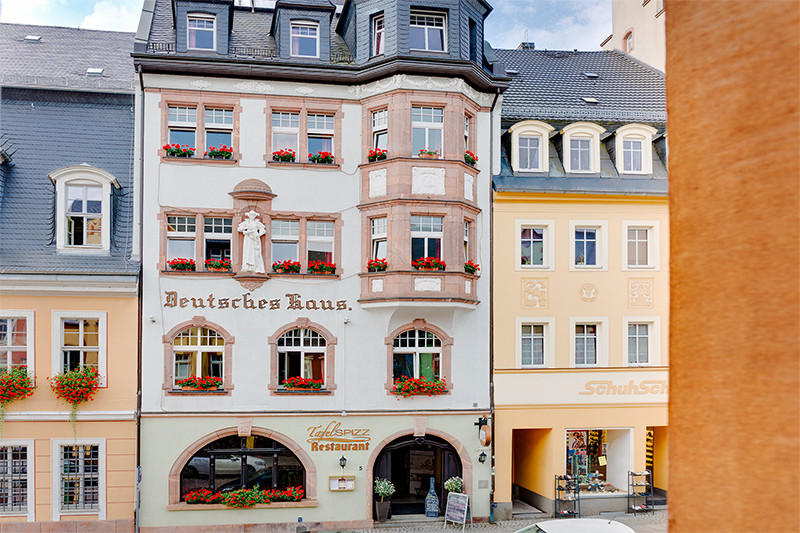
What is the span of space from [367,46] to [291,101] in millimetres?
2344

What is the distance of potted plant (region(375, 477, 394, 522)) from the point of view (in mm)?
16406

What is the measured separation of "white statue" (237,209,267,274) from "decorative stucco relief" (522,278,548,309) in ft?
21.7

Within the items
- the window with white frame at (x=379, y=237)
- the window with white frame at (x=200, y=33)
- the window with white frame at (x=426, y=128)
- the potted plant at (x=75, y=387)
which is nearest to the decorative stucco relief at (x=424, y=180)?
the window with white frame at (x=426, y=128)

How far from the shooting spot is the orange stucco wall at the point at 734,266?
1201 millimetres

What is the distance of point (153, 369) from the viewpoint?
1603cm

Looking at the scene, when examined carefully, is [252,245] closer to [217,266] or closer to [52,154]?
[217,266]

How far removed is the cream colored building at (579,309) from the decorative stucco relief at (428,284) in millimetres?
1929

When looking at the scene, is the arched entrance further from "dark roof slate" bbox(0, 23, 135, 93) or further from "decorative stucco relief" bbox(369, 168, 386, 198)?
"dark roof slate" bbox(0, 23, 135, 93)

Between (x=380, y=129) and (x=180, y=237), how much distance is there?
5450 millimetres

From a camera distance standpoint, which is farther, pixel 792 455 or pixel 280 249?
pixel 280 249

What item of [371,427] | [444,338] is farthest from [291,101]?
[371,427]

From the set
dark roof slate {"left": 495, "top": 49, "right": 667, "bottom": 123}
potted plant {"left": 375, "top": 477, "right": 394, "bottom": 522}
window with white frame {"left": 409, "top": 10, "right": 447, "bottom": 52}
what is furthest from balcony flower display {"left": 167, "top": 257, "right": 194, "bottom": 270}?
dark roof slate {"left": 495, "top": 49, "right": 667, "bottom": 123}

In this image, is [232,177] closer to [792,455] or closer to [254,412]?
[254,412]

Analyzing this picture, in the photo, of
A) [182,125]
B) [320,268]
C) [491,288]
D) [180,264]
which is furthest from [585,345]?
[182,125]
